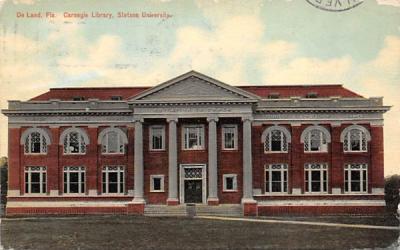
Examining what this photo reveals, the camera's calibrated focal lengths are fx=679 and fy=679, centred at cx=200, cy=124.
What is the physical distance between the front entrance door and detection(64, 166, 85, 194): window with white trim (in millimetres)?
5317

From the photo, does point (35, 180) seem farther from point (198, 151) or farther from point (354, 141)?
point (354, 141)

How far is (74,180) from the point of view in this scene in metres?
34.4

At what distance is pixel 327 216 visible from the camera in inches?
1284

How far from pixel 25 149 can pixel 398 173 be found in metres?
18.0

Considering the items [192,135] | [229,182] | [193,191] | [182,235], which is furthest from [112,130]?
[182,235]

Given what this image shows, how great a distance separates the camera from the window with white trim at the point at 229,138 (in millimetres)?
35094

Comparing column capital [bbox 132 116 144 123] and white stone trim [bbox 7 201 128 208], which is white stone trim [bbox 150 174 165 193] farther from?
column capital [bbox 132 116 144 123]

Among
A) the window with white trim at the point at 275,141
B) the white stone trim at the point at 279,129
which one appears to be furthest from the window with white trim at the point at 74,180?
the window with white trim at the point at 275,141

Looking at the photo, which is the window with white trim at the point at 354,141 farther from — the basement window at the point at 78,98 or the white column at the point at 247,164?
the basement window at the point at 78,98

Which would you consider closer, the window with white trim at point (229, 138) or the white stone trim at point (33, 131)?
the white stone trim at point (33, 131)

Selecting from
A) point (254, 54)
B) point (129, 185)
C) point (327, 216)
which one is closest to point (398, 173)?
point (327, 216)

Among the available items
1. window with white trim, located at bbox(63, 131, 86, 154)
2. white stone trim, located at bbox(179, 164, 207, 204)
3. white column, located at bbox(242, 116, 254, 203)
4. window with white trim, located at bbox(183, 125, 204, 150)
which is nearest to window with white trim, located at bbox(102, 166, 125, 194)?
window with white trim, located at bbox(63, 131, 86, 154)

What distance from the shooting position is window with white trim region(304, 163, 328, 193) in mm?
34281

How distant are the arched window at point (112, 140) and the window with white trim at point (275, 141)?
7.42 m
